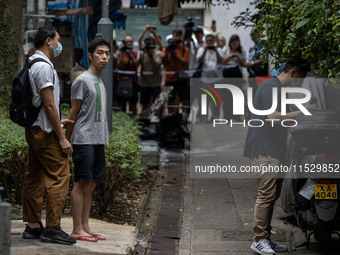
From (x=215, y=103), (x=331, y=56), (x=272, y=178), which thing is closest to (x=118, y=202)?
(x=272, y=178)

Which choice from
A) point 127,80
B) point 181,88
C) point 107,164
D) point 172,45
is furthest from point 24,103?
point 127,80

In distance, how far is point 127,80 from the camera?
63.4 feet

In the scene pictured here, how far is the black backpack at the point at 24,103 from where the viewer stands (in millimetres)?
7234

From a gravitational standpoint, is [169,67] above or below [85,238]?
above

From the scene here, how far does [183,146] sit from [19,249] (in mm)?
9249

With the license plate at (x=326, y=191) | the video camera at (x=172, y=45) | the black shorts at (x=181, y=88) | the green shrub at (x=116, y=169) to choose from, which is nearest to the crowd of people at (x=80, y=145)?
the license plate at (x=326, y=191)

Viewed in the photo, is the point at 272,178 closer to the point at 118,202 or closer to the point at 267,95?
the point at 267,95

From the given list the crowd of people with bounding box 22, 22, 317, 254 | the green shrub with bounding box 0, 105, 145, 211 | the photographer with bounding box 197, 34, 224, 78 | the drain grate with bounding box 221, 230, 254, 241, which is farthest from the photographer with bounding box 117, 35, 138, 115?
the crowd of people with bounding box 22, 22, 317, 254

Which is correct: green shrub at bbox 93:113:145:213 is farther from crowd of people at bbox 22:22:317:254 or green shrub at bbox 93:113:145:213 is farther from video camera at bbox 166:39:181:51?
video camera at bbox 166:39:181:51

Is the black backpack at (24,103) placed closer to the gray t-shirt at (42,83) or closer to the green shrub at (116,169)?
the gray t-shirt at (42,83)

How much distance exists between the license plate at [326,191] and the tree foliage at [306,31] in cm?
111

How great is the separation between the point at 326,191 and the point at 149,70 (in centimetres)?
1212

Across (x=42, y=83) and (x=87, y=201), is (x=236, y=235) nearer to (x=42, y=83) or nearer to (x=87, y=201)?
(x=87, y=201)

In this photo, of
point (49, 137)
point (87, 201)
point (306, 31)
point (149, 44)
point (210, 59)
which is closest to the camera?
point (306, 31)
